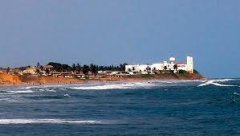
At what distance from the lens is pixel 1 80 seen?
570 feet

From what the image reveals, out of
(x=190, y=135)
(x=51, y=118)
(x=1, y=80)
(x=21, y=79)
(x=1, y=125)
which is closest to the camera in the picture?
(x=190, y=135)

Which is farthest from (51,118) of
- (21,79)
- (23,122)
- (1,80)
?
(21,79)

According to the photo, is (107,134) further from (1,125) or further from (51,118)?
(51,118)

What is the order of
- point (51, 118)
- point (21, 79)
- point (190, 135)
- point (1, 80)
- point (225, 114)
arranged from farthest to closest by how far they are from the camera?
point (21, 79), point (1, 80), point (225, 114), point (51, 118), point (190, 135)

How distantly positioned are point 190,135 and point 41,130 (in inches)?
269

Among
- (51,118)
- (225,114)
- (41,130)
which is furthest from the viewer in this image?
(225,114)

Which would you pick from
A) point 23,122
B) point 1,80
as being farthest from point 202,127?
point 1,80

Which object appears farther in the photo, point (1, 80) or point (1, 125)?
point (1, 80)

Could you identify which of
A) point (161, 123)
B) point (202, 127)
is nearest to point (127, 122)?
point (161, 123)

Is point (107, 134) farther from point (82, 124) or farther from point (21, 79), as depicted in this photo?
point (21, 79)

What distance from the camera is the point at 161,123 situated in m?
36.7

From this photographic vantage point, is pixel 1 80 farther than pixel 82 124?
Yes

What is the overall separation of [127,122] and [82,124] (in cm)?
246

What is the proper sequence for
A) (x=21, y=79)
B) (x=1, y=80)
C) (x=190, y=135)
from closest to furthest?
(x=190, y=135), (x=1, y=80), (x=21, y=79)
